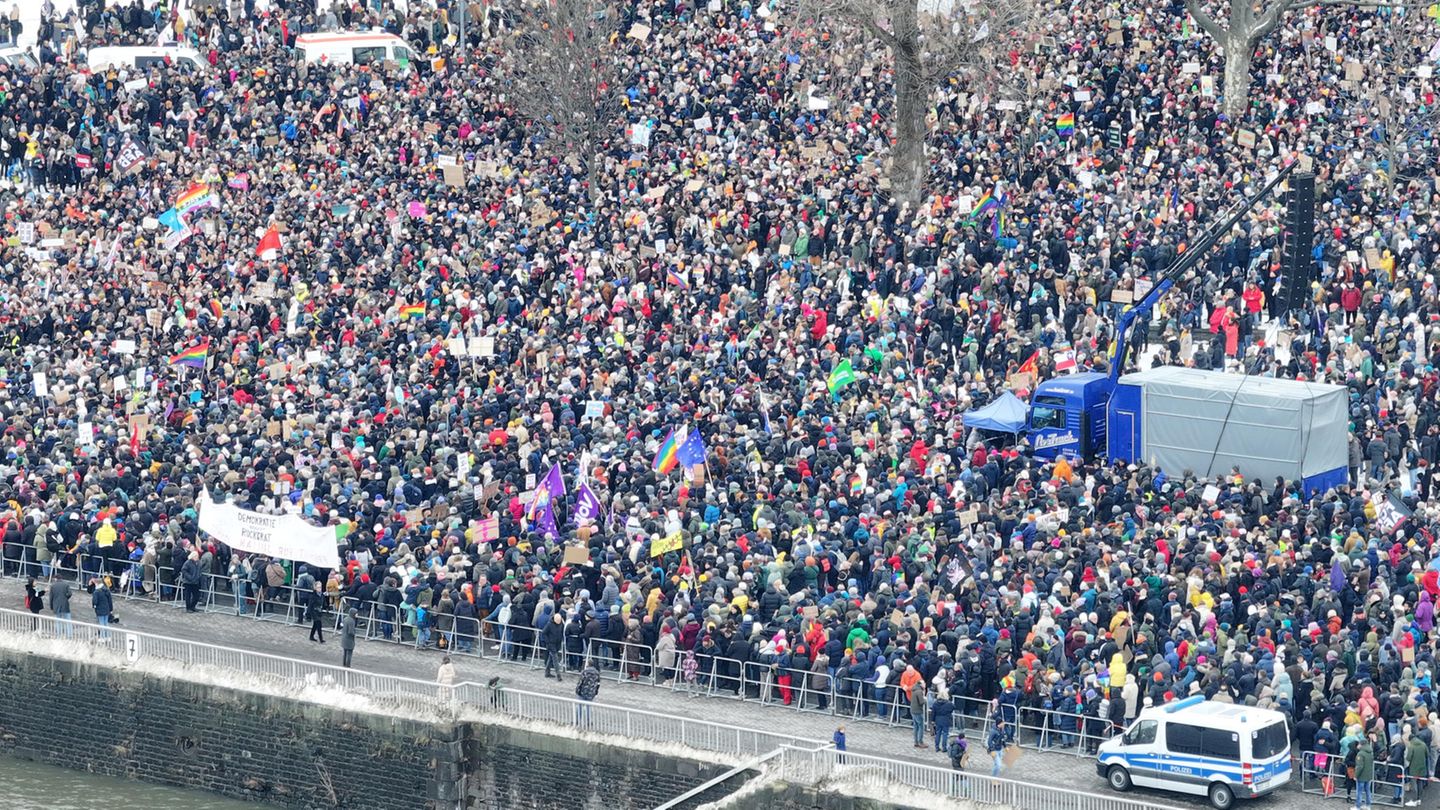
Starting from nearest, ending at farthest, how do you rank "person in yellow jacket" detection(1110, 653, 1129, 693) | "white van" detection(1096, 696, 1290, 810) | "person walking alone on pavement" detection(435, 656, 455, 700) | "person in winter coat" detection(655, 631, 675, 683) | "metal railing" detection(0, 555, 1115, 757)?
1. "white van" detection(1096, 696, 1290, 810)
2. "person in yellow jacket" detection(1110, 653, 1129, 693)
3. "metal railing" detection(0, 555, 1115, 757)
4. "person walking alone on pavement" detection(435, 656, 455, 700)
5. "person in winter coat" detection(655, 631, 675, 683)

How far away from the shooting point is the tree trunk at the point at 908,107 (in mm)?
60625

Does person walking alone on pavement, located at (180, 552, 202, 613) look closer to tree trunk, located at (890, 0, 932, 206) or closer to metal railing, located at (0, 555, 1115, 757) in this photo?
metal railing, located at (0, 555, 1115, 757)

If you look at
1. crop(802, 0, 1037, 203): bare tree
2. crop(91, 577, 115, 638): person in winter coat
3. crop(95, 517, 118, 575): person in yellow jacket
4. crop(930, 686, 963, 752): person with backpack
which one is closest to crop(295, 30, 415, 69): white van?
crop(802, 0, 1037, 203): bare tree

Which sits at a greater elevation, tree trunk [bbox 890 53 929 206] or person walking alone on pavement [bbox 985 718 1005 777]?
tree trunk [bbox 890 53 929 206]

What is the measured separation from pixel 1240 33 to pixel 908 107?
685 centimetres

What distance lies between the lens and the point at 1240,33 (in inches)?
2416

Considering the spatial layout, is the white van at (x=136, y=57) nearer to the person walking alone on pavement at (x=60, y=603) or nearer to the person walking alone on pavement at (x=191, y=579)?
the person walking alone on pavement at (x=191, y=579)

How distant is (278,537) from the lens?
151 ft

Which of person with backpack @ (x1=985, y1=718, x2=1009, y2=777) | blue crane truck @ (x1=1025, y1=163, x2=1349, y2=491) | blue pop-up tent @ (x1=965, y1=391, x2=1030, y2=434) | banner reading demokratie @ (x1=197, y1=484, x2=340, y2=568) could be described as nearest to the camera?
person with backpack @ (x1=985, y1=718, x2=1009, y2=777)

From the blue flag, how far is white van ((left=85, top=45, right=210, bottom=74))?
86.7ft

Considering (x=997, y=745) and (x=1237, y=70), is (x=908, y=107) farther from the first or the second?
(x=997, y=745)

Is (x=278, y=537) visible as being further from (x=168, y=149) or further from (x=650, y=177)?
(x=168, y=149)

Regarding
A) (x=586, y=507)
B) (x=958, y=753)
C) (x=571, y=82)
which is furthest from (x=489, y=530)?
(x=571, y=82)

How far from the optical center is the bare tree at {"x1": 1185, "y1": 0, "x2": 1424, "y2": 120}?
60969 millimetres
